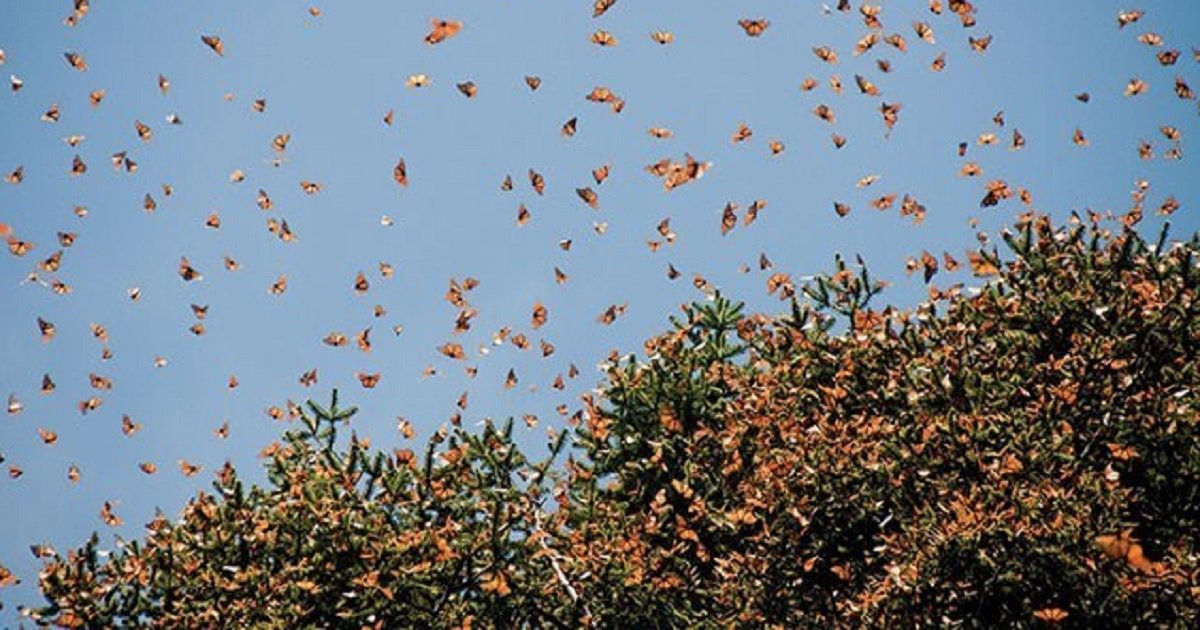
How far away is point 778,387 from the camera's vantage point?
13.6 meters

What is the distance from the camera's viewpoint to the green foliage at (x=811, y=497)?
9.62 m

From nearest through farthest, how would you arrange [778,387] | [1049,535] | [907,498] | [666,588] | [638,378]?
1. [1049,535]
2. [907,498]
3. [666,588]
4. [778,387]
5. [638,378]

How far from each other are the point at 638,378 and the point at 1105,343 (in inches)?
257

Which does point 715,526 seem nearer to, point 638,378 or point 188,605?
point 638,378

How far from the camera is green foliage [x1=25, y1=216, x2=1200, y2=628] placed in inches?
379

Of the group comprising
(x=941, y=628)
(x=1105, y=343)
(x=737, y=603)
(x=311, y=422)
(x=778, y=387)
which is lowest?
(x=941, y=628)

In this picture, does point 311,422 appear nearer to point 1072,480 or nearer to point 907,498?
point 907,498

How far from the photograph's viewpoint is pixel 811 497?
1147 centimetres

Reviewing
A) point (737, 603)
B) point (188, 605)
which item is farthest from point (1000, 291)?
point (188, 605)

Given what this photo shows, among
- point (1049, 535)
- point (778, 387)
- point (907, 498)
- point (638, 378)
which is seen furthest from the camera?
point (638, 378)

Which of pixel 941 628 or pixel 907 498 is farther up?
pixel 907 498

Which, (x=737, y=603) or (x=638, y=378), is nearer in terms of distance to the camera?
(x=737, y=603)

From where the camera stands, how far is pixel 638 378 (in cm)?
1479

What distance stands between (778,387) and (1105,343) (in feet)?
14.0
